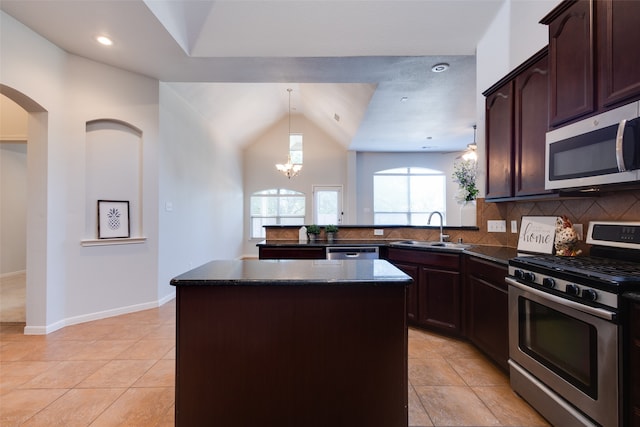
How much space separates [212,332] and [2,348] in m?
2.83

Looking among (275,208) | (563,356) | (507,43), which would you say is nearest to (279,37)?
(507,43)

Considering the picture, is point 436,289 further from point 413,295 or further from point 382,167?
point 382,167

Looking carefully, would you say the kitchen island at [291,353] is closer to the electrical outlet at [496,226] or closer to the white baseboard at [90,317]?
the electrical outlet at [496,226]

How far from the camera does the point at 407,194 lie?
28.2ft

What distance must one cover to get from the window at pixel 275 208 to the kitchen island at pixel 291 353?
729 centimetres

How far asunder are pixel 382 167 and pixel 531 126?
6.33m

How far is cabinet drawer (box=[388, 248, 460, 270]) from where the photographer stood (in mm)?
2763

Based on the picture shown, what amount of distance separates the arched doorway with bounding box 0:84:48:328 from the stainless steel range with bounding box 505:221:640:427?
14.3 ft

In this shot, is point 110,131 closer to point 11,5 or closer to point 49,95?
point 49,95

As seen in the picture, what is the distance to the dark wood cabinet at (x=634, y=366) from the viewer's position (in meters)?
1.22

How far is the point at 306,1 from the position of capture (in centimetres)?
301

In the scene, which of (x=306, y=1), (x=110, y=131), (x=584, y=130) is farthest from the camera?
(x=110, y=131)

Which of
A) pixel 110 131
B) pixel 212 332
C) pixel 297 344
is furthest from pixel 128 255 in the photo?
pixel 297 344

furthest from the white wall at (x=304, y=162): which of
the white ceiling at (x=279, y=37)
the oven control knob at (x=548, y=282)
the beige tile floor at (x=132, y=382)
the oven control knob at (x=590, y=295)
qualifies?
the oven control knob at (x=590, y=295)
